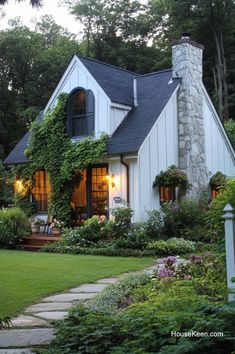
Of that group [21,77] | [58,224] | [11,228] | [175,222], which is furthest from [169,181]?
[21,77]

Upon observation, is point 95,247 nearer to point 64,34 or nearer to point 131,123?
point 131,123

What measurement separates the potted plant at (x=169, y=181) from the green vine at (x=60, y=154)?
2.01 meters

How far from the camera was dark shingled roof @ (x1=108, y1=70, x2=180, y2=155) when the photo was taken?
15.1 m

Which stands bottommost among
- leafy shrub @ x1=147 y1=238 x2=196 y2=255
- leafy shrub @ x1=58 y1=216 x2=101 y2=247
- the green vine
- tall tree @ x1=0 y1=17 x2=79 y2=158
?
leafy shrub @ x1=147 y1=238 x2=196 y2=255

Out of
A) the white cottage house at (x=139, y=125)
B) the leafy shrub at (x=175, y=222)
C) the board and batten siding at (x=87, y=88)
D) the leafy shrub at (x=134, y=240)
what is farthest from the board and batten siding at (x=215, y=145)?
the leafy shrub at (x=134, y=240)

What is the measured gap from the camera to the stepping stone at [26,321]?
17.1ft

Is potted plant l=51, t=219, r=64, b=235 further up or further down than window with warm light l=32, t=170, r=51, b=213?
further down

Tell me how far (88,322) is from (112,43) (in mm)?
33854

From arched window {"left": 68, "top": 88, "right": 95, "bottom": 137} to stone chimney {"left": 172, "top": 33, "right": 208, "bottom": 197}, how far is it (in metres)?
3.15

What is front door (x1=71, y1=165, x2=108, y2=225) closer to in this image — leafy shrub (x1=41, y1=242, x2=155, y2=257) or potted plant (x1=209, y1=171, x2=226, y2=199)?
leafy shrub (x1=41, y1=242, x2=155, y2=257)

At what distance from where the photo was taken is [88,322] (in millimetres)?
4320

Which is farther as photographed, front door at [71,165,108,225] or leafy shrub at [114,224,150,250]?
front door at [71,165,108,225]

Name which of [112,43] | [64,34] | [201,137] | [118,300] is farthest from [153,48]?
[118,300]

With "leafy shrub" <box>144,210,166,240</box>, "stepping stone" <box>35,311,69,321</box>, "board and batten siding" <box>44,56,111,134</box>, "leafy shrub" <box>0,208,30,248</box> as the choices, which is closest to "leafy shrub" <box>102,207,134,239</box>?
"leafy shrub" <box>144,210,166,240</box>
